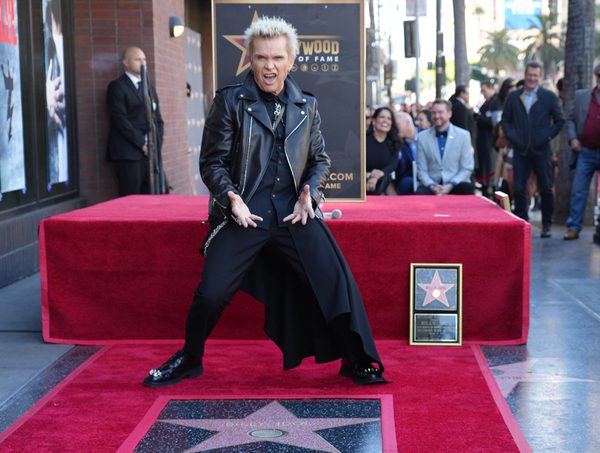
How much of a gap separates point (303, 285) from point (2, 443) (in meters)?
1.84

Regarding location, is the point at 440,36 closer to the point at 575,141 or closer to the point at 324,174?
the point at 575,141

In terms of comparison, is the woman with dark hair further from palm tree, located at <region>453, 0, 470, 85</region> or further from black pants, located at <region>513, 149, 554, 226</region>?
palm tree, located at <region>453, 0, 470, 85</region>

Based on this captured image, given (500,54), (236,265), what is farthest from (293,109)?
(500,54)

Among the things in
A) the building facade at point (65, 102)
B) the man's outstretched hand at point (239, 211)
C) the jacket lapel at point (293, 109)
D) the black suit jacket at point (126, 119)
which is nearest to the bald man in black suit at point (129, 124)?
the black suit jacket at point (126, 119)

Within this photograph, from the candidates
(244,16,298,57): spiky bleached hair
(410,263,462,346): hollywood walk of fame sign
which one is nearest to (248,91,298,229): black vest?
(244,16,298,57): spiky bleached hair

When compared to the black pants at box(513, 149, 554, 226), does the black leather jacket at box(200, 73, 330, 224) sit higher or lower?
higher

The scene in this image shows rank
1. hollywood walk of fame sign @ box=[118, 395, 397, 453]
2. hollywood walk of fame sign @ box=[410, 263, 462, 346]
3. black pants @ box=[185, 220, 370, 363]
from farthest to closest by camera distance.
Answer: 1. hollywood walk of fame sign @ box=[410, 263, 462, 346]
2. black pants @ box=[185, 220, 370, 363]
3. hollywood walk of fame sign @ box=[118, 395, 397, 453]

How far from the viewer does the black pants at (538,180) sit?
498 inches

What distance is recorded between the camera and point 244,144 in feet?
18.5

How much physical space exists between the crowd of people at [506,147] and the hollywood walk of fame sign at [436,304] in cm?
328

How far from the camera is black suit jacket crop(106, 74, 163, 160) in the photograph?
38.3 ft

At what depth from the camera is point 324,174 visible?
5824 mm

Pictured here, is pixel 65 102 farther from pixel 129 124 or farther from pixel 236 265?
pixel 236 265

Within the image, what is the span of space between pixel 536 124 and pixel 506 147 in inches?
125
